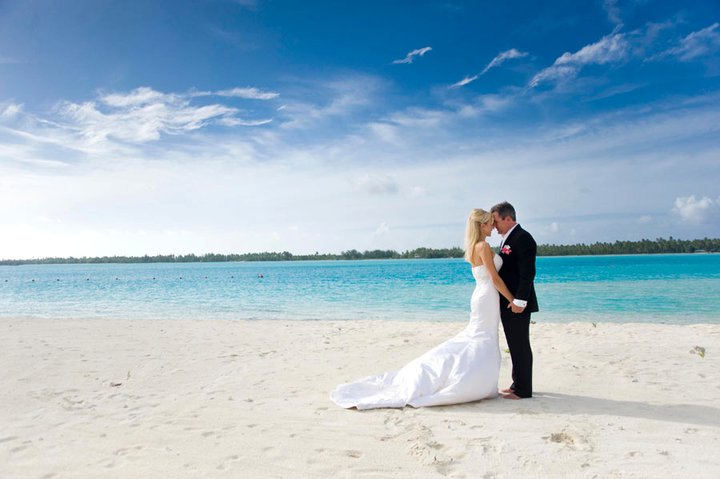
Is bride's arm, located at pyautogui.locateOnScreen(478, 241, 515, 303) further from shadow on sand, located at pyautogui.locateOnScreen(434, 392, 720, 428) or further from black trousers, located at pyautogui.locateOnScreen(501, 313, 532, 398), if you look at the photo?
shadow on sand, located at pyautogui.locateOnScreen(434, 392, 720, 428)

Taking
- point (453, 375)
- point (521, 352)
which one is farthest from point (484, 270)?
point (453, 375)

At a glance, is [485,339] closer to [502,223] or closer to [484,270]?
[484,270]

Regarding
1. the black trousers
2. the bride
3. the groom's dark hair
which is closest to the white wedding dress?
the bride

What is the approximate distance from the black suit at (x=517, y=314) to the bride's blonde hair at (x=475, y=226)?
36 cm

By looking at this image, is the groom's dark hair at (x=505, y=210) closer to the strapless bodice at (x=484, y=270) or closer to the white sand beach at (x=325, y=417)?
the strapless bodice at (x=484, y=270)

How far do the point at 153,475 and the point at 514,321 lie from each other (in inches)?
171

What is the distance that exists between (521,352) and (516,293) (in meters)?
0.78

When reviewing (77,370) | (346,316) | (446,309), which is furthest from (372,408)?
(446,309)

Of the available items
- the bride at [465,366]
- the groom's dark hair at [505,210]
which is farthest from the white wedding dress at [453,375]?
the groom's dark hair at [505,210]

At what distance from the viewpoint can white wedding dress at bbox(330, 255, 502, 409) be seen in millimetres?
5664

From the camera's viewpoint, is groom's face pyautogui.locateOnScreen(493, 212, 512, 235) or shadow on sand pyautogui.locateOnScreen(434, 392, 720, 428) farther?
groom's face pyautogui.locateOnScreen(493, 212, 512, 235)

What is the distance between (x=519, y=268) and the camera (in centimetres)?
598

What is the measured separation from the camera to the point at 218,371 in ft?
26.9

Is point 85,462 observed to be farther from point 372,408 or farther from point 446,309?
point 446,309
